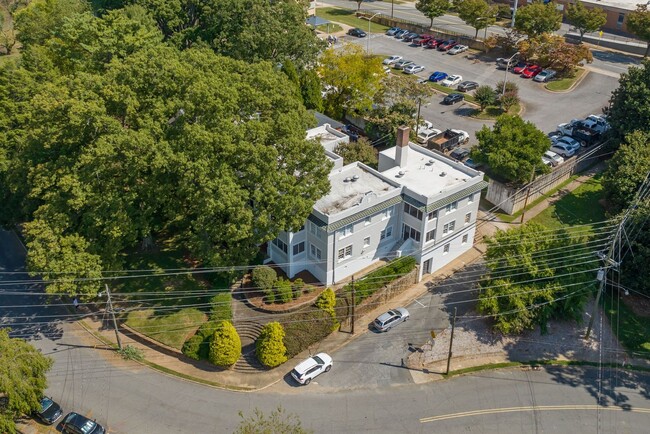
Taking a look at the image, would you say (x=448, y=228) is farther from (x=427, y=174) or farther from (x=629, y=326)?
(x=629, y=326)

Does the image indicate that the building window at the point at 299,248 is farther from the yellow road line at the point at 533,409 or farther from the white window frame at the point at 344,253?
the yellow road line at the point at 533,409

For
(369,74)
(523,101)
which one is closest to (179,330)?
(369,74)

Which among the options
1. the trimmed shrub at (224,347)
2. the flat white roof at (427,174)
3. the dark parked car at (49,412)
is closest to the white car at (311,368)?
the trimmed shrub at (224,347)

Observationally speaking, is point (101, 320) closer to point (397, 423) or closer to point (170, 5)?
point (397, 423)

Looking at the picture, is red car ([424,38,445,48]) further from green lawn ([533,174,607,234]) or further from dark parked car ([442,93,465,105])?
green lawn ([533,174,607,234])

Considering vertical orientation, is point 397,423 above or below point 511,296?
below

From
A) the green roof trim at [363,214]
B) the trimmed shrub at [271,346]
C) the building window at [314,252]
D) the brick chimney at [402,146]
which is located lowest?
the trimmed shrub at [271,346]
